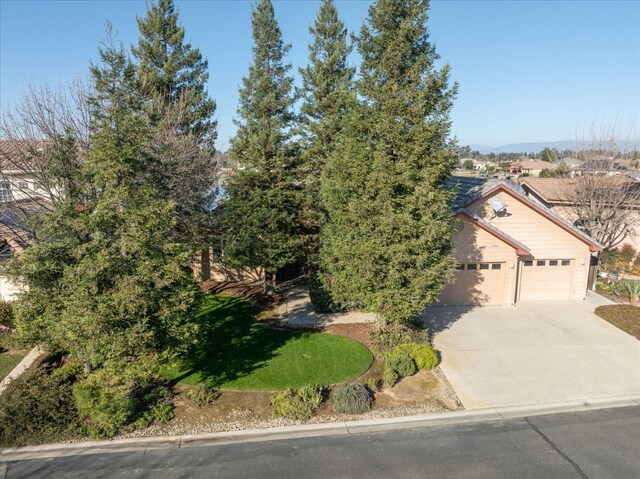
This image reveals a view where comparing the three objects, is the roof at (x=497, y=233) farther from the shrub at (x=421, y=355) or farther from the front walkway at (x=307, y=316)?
the shrub at (x=421, y=355)

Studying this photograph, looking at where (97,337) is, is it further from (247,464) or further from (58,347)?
(247,464)

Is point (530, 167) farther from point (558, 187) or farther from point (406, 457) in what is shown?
point (406, 457)

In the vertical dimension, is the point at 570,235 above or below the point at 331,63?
→ below

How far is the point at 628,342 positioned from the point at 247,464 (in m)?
13.6

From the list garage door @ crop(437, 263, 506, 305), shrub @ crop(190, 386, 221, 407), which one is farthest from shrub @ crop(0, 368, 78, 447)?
garage door @ crop(437, 263, 506, 305)

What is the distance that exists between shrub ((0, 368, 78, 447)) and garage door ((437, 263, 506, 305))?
13710 mm

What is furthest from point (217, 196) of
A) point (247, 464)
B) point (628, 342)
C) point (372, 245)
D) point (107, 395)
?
point (628, 342)

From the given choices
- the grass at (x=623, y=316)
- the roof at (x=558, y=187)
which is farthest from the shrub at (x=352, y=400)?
the roof at (x=558, y=187)

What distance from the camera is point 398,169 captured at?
12875mm

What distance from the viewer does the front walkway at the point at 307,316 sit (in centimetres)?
1667

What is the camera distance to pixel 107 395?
33.0 feet

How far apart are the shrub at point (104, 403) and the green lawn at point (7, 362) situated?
4007mm

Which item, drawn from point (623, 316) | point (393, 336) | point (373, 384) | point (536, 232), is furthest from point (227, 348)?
point (623, 316)

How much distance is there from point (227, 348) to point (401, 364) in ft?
18.5
